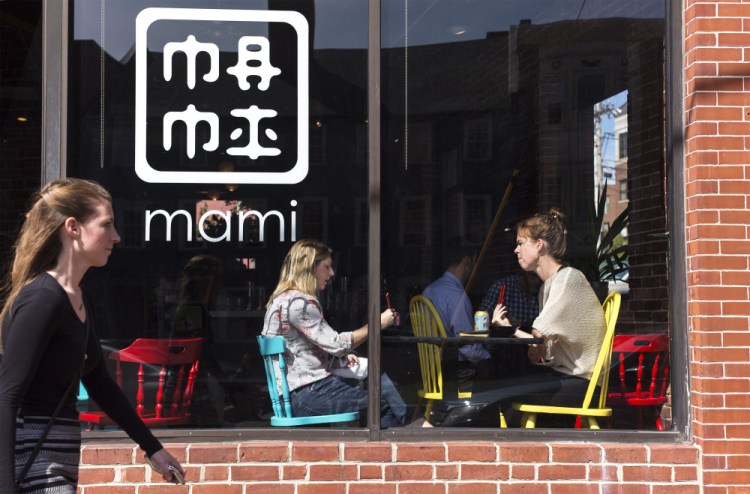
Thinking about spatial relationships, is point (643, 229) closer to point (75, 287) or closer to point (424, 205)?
point (424, 205)

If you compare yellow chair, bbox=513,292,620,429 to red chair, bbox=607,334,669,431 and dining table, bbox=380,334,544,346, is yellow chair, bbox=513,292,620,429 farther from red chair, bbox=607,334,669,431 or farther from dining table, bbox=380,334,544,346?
dining table, bbox=380,334,544,346

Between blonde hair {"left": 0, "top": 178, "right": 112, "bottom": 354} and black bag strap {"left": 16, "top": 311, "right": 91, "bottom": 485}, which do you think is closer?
black bag strap {"left": 16, "top": 311, "right": 91, "bottom": 485}

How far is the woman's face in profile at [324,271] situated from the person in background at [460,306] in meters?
0.56

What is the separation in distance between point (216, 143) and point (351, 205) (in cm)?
84

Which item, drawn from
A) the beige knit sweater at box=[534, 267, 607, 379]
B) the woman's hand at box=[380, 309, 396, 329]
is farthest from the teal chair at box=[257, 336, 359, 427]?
the beige knit sweater at box=[534, 267, 607, 379]

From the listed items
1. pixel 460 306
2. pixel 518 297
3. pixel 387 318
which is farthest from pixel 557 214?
pixel 387 318

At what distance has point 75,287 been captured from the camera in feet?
9.80

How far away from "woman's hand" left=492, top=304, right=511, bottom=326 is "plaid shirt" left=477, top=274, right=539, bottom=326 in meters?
0.02

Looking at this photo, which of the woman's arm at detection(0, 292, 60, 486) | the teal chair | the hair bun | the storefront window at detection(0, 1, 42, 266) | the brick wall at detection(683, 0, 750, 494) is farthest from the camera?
the storefront window at detection(0, 1, 42, 266)

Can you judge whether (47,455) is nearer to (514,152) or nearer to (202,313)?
(202,313)

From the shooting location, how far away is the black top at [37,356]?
265cm

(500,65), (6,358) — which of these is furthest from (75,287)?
(500,65)

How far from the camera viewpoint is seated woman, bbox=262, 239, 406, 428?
541 cm

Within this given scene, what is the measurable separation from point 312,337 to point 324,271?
377mm
